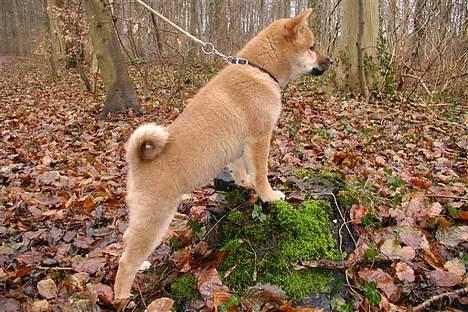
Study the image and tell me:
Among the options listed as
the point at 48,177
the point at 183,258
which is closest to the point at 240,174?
the point at 183,258

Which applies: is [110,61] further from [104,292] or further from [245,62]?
[104,292]

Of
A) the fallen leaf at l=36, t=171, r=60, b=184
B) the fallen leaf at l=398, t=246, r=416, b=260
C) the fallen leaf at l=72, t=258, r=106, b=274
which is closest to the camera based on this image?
the fallen leaf at l=398, t=246, r=416, b=260

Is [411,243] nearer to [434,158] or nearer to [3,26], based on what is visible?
[434,158]

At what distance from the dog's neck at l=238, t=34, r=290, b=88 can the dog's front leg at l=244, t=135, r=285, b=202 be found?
66 cm

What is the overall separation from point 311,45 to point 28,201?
3499mm

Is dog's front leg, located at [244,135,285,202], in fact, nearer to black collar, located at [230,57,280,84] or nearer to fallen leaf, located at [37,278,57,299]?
black collar, located at [230,57,280,84]

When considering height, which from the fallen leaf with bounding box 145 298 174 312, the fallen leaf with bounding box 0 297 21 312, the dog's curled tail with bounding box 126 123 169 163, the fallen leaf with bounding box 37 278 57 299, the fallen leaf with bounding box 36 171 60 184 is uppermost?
the dog's curled tail with bounding box 126 123 169 163

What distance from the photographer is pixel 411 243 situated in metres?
3.22

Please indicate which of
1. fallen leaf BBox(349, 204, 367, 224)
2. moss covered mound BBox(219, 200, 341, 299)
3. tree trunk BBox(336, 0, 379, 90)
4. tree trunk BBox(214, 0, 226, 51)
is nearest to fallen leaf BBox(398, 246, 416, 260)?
fallen leaf BBox(349, 204, 367, 224)

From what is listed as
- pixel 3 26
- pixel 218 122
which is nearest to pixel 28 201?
pixel 218 122

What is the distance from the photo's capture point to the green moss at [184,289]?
2.96 meters

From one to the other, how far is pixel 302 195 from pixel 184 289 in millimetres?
1131

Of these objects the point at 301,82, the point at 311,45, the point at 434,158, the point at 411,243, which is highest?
the point at 311,45

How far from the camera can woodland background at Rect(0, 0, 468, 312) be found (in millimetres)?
2912
